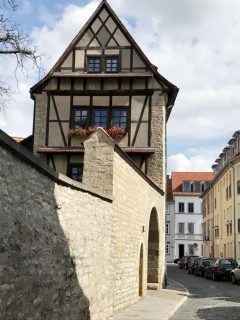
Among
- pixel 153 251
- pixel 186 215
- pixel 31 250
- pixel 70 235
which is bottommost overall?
pixel 31 250

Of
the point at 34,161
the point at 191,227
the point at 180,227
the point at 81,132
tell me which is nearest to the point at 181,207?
the point at 180,227

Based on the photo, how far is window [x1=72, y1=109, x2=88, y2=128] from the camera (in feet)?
80.8

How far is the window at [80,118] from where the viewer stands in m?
24.6

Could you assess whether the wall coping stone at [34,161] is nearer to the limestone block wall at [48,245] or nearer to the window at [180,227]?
the limestone block wall at [48,245]

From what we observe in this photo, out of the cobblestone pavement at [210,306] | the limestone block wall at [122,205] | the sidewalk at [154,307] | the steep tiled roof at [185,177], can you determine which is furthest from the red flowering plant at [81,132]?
the steep tiled roof at [185,177]

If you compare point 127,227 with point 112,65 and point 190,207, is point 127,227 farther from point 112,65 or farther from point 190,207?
point 190,207

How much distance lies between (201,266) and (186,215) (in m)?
39.2

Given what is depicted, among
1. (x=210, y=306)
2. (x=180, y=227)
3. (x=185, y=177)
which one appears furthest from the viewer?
(x=185, y=177)

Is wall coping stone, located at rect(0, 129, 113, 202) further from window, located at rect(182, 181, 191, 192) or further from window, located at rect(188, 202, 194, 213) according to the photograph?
window, located at rect(182, 181, 191, 192)

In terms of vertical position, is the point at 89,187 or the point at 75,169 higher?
the point at 75,169

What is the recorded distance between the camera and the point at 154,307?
52.9 ft

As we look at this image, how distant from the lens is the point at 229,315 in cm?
1527

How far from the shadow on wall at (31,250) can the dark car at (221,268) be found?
23.2 m

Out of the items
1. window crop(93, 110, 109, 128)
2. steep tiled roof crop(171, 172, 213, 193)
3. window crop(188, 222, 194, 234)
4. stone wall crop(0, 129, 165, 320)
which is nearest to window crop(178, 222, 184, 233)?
window crop(188, 222, 194, 234)
